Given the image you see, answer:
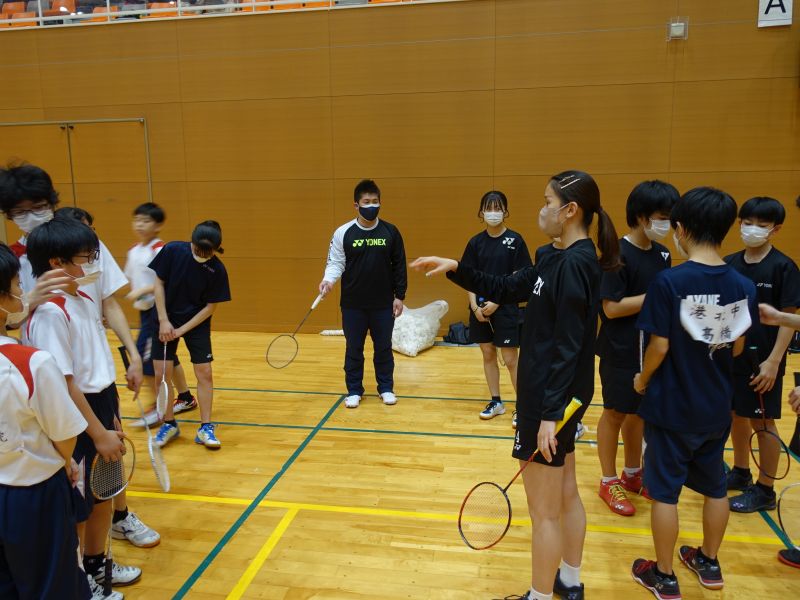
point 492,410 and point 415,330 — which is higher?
point 415,330

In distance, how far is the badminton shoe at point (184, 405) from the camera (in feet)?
17.6

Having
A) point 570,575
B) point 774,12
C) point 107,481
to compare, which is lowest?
point 570,575

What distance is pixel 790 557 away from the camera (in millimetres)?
3037

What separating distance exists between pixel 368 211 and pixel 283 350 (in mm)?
3410

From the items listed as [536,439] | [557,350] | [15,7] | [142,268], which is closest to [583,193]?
[557,350]

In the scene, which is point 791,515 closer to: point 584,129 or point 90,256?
point 90,256

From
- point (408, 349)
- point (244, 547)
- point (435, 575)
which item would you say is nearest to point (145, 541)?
point (244, 547)

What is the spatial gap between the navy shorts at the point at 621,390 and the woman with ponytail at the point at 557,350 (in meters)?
1.04

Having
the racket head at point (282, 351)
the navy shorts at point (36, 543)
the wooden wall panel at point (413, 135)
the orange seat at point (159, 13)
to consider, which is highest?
the orange seat at point (159, 13)

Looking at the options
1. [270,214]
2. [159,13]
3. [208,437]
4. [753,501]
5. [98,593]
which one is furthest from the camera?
[159,13]

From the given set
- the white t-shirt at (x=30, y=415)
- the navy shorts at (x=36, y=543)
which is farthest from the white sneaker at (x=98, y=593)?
the white t-shirt at (x=30, y=415)

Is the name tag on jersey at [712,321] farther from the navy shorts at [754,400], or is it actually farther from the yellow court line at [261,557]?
the yellow court line at [261,557]

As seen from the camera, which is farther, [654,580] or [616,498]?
[616,498]

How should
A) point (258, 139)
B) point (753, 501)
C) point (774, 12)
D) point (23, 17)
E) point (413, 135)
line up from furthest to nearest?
point (23, 17) < point (258, 139) < point (413, 135) < point (774, 12) < point (753, 501)
